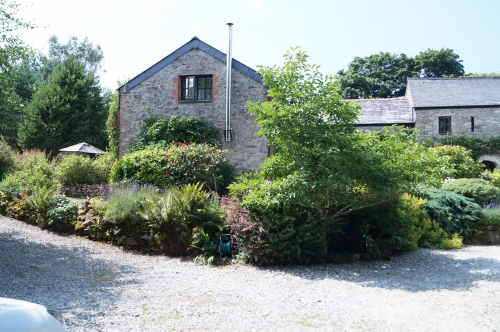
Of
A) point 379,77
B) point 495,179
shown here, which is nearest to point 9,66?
point 495,179

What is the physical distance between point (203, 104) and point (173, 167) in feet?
14.0

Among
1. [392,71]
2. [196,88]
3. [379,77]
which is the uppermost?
[392,71]

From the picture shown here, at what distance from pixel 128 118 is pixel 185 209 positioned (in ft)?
31.1

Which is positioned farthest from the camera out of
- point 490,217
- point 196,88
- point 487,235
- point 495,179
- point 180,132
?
point 495,179

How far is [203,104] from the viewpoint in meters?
17.1

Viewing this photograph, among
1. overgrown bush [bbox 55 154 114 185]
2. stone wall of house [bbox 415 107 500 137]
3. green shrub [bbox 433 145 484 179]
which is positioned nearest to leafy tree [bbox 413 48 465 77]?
stone wall of house [bbox 415 107 500 137]

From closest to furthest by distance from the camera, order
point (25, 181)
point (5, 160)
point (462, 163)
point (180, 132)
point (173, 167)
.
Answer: point (25, 181)
point (173, 167)
point (180, 132)
point (5, 160)
point (462, 163)

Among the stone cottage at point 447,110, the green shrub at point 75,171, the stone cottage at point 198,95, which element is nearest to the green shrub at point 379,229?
the stone cottage at point 198,95

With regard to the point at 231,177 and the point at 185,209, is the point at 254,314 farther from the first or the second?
the point at 231,177

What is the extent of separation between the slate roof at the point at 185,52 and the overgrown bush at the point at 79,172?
336 centimetres

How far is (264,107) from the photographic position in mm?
8109

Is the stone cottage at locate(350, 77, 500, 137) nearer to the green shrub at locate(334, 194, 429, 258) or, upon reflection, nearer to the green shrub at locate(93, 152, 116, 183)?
the green shrub at locate(93, 152, 116, 183)

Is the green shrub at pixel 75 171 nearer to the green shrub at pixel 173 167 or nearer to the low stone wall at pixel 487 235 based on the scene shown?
the green shrub at pixel 173 167

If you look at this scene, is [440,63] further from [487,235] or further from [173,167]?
[173,167]
